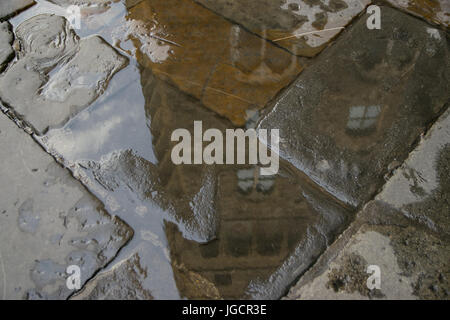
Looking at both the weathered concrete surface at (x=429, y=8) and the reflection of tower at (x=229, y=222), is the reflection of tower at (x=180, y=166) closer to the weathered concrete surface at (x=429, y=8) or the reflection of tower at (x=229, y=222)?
the reflection of tower at (x=229, y=222)

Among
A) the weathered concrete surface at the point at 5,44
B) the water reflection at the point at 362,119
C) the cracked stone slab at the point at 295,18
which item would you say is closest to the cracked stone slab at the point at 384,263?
the water reflection at the point at 362,119

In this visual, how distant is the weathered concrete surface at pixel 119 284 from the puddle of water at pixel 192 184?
2cm

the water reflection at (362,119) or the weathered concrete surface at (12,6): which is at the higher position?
the weathered concrete surface at (12,6)

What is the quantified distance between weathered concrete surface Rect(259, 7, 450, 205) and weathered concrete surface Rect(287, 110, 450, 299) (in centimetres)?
9

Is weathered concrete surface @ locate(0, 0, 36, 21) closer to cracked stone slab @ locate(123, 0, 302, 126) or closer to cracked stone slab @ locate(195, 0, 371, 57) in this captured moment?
cracked stone slab @ locate(123, 0, 302, 126)

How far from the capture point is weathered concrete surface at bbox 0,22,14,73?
2283 mm

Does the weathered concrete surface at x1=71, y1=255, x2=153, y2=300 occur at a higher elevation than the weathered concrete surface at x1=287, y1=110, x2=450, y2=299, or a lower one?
lower

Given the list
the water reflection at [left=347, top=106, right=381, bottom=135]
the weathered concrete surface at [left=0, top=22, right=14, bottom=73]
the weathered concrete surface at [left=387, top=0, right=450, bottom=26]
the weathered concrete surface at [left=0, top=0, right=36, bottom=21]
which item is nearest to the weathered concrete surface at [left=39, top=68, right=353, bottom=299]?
the water reflection at [left=347, top=106, right=381, bottom=135]

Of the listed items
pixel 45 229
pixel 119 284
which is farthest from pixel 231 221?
pixel 45 229

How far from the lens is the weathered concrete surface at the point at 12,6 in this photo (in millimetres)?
2508

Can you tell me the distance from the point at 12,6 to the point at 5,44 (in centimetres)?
34

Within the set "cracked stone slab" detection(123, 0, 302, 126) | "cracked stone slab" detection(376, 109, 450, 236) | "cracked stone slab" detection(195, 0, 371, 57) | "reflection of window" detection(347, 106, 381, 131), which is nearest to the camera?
"cracked stone slab" detection(376, 109, 450, 236)
